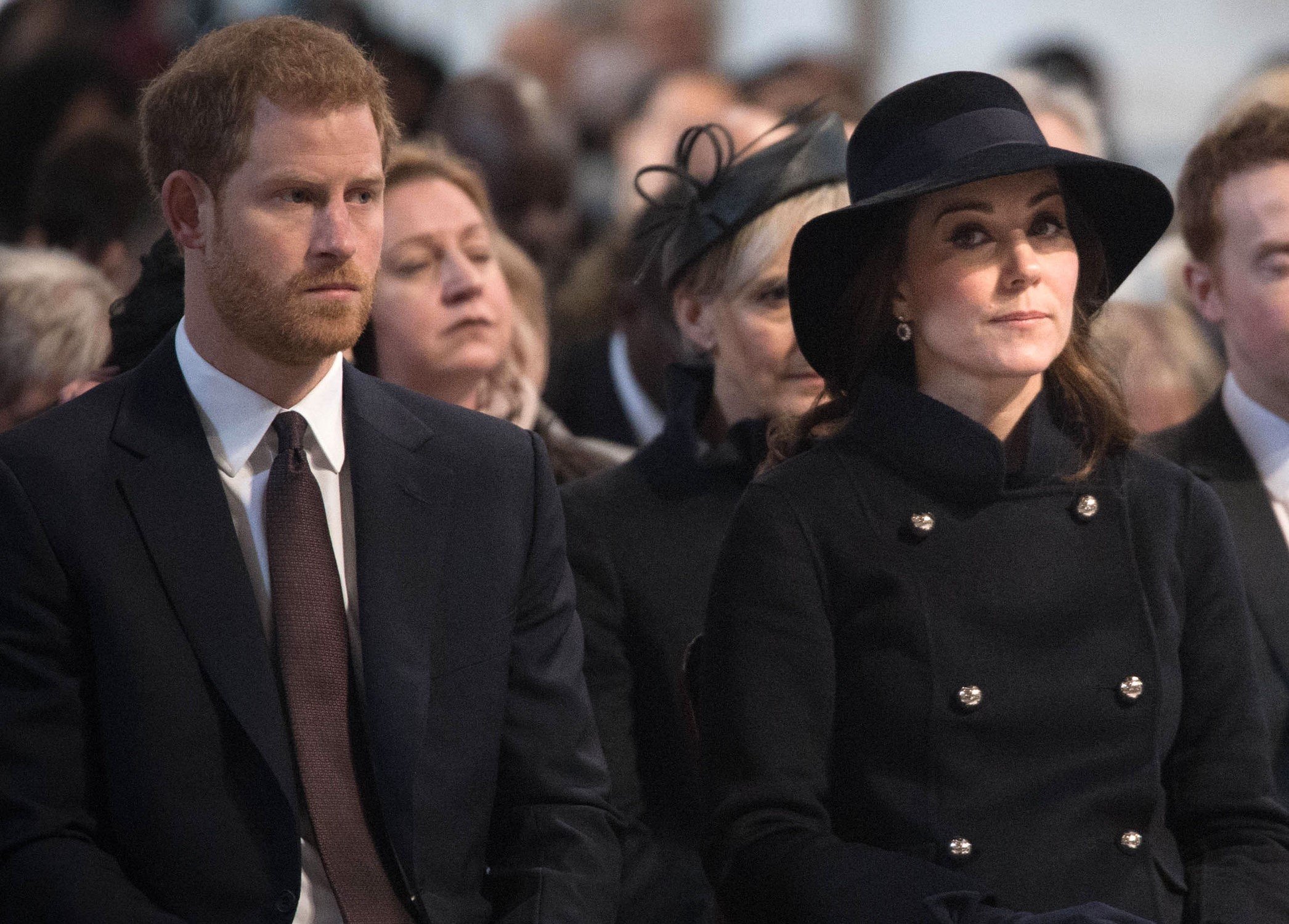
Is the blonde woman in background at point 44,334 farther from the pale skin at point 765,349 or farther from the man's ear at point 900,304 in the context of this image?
the man's ear at point 900,304

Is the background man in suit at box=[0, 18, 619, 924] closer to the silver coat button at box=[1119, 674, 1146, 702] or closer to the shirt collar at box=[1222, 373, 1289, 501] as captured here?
the silver coat button at box=[1119, 674, 1146, 702]

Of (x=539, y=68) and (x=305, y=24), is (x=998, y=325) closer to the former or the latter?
(x=305, y=24)

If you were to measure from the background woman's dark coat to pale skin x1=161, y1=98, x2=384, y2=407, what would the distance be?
973 millimetres

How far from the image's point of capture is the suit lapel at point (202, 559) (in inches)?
102

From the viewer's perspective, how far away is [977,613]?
9.37ft

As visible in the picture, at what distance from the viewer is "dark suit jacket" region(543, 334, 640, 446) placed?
5.61 metres

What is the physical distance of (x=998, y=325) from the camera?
289 centimetres

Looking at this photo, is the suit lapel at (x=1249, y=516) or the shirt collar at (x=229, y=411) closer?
the shirt collar at (x=229, y=411)

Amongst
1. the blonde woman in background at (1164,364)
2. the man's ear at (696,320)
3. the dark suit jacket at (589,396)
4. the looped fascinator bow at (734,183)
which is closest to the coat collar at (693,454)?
the man's ear at (696,320)

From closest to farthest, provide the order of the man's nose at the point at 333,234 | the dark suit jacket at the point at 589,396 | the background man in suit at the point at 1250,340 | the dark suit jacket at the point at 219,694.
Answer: the dark suit jacket at the point at 219,694, the man's nose at the point at 333,234, the background man in suit at the point at 1250,340, the dark suit jacket at the point at 589,396

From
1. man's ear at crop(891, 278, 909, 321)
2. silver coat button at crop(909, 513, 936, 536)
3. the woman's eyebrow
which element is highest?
the woman's eyebrow

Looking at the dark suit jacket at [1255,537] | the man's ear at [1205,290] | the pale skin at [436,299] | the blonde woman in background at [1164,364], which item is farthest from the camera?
the blonde woman in background at [1164,364]

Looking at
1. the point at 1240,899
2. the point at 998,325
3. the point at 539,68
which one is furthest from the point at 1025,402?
the point at 539,68

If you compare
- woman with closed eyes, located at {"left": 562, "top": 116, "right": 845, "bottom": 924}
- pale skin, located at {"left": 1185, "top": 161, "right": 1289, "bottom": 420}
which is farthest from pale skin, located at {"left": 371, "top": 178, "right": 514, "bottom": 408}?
pale skin, located at {"left": 1185, "top": 161, "right": 1289, "bottom": 420}
